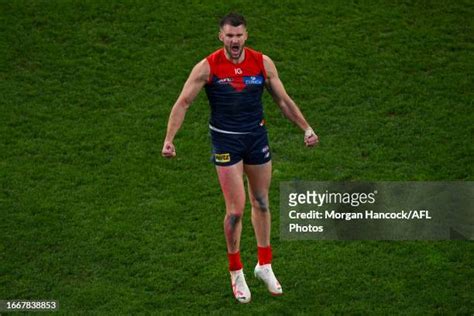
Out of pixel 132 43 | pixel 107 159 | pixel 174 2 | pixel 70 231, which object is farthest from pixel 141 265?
pixel 174 2

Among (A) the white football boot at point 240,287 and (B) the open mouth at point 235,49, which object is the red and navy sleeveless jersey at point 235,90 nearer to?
(B) the open mouth at point 235,49

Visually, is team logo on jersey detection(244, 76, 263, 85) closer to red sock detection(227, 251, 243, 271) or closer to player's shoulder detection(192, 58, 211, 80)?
player's shoulder detection(192, 58, 211, 80)

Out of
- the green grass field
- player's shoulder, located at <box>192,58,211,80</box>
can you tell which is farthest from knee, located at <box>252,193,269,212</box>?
player's shoulder, located at <box>192,58,211,80</box>

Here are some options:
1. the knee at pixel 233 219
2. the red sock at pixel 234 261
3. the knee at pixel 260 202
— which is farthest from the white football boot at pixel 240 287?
the knee at pixel 260 202

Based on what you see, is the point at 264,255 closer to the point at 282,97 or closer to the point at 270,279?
the point at 270,279

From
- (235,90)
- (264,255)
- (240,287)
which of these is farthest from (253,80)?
(240,287)

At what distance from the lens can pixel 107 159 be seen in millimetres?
14648

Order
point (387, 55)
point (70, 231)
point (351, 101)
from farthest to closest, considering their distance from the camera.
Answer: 1. point (387, 55)
2. point (351, 101)
3. point (70, 231)

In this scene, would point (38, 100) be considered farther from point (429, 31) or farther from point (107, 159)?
point (429, 31)

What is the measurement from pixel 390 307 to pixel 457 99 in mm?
5798

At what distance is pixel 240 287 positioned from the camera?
36.7 ft

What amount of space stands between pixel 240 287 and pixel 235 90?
2375 mm

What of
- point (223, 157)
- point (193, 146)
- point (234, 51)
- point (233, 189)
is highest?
point (234, 51)

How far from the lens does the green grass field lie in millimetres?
11742
